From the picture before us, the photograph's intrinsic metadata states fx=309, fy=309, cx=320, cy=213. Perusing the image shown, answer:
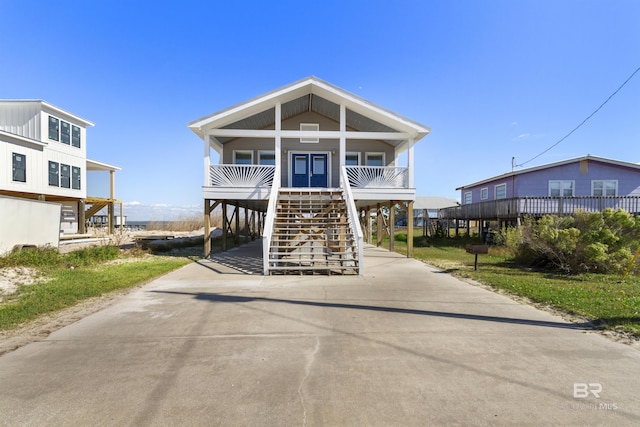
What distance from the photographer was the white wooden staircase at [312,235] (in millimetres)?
8742

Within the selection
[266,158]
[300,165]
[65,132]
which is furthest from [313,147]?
[65,132]

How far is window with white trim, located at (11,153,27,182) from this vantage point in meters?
16.3

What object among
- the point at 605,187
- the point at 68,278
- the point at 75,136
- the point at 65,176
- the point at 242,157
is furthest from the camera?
the point at 75,136

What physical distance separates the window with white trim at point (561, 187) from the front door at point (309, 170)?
594 inches

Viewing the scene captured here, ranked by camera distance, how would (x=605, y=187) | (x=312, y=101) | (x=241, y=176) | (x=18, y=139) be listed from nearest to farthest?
1. (x=241, y=176)
2. (x=312, y=101)
3. (x=18, y=139)
4. (x=605, y=187)

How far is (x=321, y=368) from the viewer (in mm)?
3266

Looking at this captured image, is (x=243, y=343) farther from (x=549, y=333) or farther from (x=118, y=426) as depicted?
(x=549, y=333)

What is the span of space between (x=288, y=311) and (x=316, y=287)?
5.96ft

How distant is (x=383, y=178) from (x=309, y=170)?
12.5ft

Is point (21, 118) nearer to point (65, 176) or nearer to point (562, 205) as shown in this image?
point (65, 176)

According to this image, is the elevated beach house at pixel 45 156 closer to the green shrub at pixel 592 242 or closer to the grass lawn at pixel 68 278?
the grass lawn at pixel 68 278

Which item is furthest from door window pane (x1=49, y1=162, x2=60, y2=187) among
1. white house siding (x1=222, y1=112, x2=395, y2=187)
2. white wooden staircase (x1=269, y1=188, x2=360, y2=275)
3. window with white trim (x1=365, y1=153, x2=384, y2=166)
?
window with white trim (x1=365, y1=153, x2=384, y2=166)

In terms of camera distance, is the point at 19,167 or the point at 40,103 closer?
the point at 19,167

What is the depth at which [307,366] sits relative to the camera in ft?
10.8
